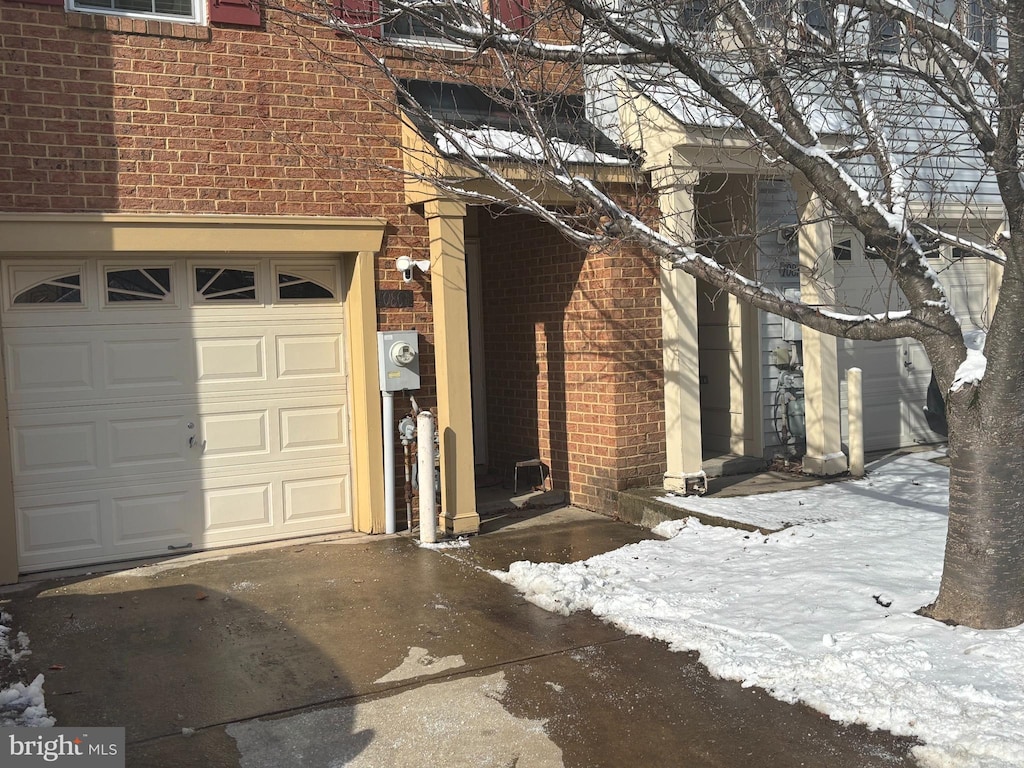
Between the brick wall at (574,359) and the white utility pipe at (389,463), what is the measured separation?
1.95 meters

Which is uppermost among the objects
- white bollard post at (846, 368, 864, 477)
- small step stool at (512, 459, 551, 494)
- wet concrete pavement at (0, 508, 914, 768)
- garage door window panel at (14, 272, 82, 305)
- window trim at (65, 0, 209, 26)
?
window trim at (65, 0, 209, 26)

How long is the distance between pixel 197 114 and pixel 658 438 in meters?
4.69

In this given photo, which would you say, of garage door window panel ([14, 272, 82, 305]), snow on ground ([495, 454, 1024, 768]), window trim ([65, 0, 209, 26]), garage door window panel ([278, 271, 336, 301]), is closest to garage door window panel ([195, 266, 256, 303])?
garage door window panel ([278, 271, 336, 301])

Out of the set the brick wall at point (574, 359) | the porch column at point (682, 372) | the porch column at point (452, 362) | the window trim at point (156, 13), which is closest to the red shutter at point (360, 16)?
the window trim at point (156, 13)

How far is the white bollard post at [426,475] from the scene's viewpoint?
7.84 meters

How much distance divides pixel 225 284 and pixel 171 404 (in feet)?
3.37

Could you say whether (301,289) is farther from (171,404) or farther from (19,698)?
(19,698)

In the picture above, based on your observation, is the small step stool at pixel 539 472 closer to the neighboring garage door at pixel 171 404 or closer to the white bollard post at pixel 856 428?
the neighboring garage door at pixel 171 404

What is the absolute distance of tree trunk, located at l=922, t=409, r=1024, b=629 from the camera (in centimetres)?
518

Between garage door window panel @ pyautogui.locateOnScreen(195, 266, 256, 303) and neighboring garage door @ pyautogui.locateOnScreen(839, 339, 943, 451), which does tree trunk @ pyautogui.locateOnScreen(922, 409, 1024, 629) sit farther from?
neighboring garage door @ pyautogui.locateOnScreen(839, 339, 943, 451)

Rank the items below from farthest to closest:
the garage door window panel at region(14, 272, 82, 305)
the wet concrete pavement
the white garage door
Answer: the white garage door
the garage door window panel at region(14, 272, 82, 305)
the wet concrete pavement

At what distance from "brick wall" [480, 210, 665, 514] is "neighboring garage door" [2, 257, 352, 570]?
87.3 inches

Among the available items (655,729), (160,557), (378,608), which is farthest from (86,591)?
(655,729)

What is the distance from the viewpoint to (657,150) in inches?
336
